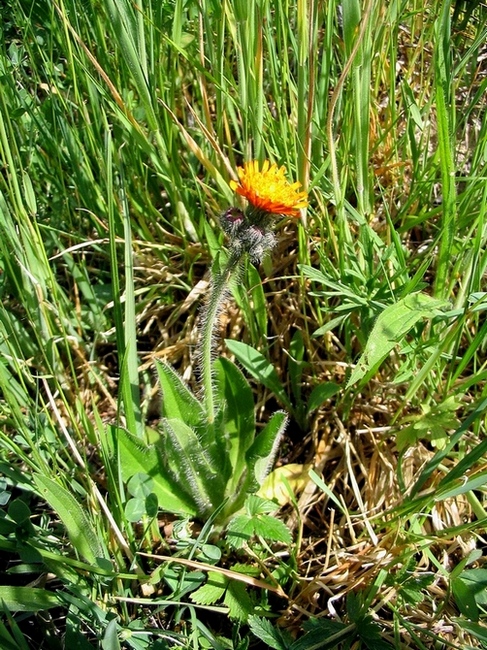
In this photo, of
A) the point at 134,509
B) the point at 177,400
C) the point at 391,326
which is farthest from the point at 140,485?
the point at 391,326

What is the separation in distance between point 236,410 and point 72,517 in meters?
0.48

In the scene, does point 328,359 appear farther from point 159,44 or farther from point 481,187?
point 159,44

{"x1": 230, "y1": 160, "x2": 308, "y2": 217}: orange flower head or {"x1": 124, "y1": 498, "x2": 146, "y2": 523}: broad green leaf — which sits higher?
{"x1": 230, "y1": 160, "x2": 308, "y2": 217}: orange flower head

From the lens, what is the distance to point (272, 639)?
47.4 inches

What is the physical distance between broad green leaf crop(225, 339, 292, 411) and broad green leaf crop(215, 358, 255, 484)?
0.31 ft

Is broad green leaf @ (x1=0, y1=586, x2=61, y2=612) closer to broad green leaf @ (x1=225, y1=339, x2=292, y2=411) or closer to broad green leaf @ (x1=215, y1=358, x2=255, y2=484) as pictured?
broad green leaf @ (x1=215, y1=358, x2=255, y2=484)

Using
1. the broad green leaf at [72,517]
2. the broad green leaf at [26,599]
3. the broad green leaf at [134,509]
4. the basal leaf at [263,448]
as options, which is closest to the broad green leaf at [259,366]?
the basal leaf at [263,448]

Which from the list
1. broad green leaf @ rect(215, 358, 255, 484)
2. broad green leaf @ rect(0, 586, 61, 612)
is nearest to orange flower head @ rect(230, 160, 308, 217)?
broad green leaf @ rect(215, 358, 255, 484)

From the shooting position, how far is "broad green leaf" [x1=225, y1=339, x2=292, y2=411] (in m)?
1.59

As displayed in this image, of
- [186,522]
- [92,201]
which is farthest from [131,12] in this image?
[186,522]

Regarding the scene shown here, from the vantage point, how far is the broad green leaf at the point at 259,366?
1.59 metres

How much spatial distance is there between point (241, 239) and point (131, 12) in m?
0.65

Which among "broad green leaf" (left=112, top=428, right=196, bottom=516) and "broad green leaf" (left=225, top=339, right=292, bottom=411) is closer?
"broad green leaf" (left=112, top=428, right=196, bottom=516)

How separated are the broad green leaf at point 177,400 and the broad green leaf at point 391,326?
0.37 metres
